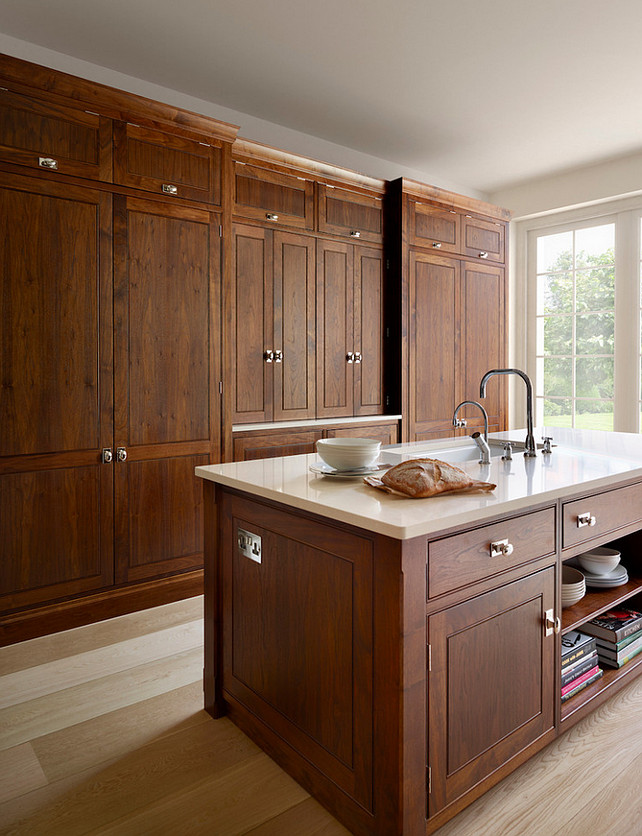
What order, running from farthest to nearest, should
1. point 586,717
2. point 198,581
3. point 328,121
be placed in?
point 328,121
point 198,581
point 586,717

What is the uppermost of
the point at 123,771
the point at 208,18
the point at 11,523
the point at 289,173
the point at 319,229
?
the point at 208,18

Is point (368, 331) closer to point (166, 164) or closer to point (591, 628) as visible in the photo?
point (166, 164)

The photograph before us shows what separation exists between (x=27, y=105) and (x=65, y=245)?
555 mm

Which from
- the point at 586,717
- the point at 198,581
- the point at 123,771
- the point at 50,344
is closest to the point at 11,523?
the point at 50,344

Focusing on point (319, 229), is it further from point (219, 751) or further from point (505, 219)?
point (219, 751)

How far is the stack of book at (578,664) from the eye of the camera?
1.75 m

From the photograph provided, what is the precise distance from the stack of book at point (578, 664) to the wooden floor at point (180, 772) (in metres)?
0.11

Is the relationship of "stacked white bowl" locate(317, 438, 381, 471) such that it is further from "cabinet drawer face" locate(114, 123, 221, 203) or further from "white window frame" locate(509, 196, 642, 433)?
"white window frame" locate(509, 196, 642, 433)

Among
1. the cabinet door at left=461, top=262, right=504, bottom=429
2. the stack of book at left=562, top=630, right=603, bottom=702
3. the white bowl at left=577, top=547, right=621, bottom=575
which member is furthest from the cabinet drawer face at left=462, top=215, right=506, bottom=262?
the stack of book at left=562, top=630, right=603, bottom=702

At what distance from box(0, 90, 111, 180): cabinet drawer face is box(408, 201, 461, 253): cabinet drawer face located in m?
2.09

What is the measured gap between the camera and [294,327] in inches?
133

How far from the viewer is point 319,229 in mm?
3455

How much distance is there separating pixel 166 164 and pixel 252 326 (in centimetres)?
92

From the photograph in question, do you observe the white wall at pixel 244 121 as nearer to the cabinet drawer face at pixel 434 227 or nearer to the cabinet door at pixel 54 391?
the cabinet drawer face at pixel 434 227
